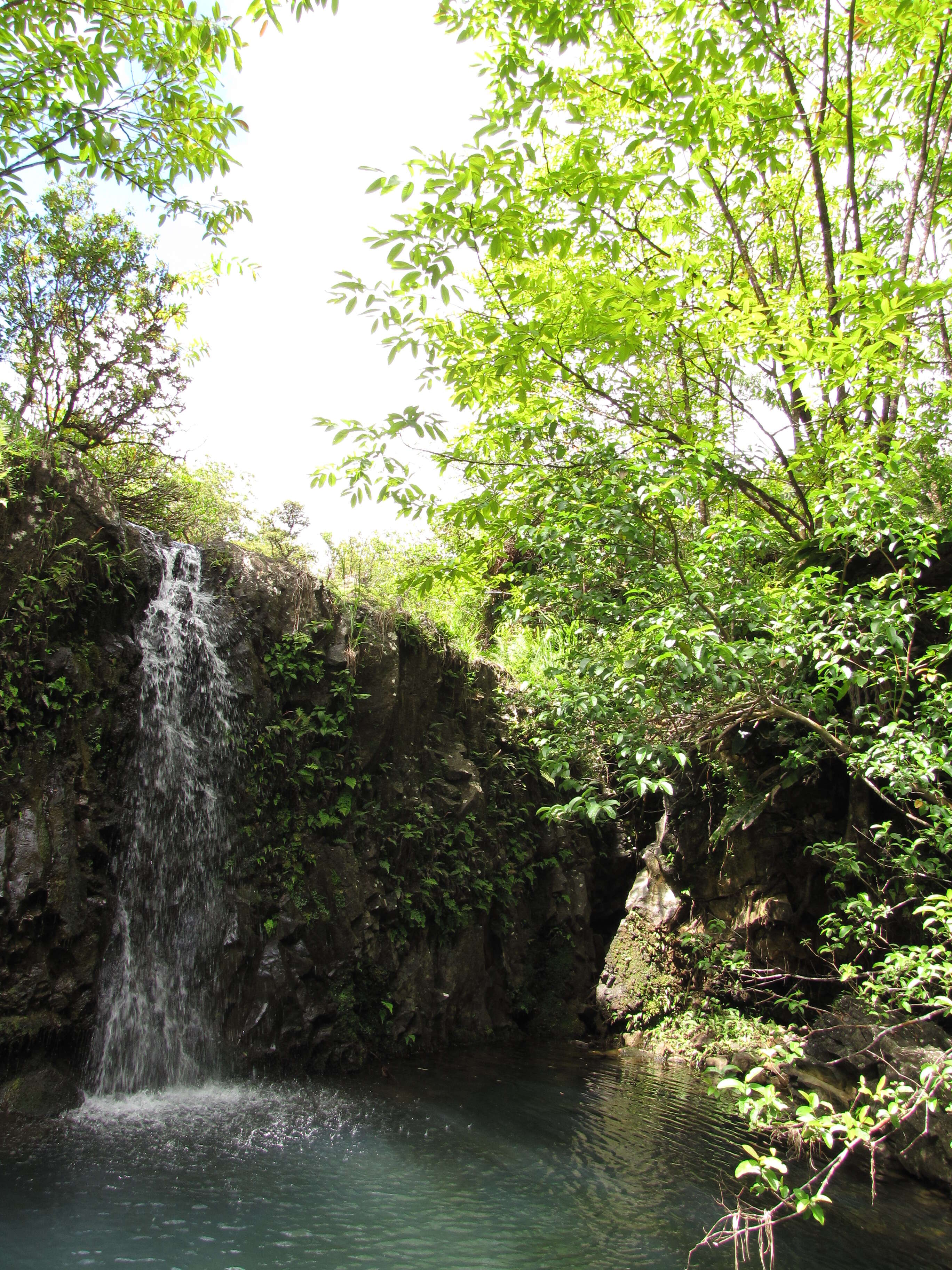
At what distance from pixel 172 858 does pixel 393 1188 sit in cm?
373

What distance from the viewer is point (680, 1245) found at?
177 inches

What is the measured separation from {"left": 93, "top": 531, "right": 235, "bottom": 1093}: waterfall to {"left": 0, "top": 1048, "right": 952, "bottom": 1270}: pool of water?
43 cm

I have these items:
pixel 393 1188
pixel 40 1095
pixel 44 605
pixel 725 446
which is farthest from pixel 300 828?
pixel 725 446

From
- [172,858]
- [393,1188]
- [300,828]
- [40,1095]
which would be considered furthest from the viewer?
[300,828]

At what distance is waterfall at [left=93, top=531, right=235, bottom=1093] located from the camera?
21.2 ft

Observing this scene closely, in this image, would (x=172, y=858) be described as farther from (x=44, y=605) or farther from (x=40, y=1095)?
(x=44, y=605)

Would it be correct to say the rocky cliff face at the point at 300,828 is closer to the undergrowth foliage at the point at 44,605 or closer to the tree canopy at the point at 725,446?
the undergrowth foliage at the point at 44,605

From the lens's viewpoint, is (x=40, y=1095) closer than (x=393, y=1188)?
No

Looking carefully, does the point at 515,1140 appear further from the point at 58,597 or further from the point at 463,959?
the point at 58,597

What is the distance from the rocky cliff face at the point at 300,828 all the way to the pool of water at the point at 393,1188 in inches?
Result: 39.0

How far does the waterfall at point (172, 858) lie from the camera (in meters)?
6.48

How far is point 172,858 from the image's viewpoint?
7.21 meters

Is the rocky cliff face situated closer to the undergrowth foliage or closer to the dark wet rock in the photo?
the undergrowth foliage

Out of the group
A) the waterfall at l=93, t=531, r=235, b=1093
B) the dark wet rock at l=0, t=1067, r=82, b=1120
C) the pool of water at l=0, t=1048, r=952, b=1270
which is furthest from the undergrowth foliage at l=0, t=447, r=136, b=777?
the pool of water at l=0, t=1048, r=952, b=1270
